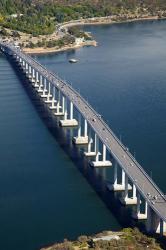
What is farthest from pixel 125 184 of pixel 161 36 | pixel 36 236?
pixel 161 36

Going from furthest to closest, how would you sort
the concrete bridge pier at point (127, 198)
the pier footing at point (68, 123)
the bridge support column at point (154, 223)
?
the pier footing at point (68, 123) → the concrete bridge pier at point (127, 198) → the bridge support column at point (154, 223)

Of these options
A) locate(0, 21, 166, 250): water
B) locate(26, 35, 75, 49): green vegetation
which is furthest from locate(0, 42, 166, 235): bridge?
locate(26, 35, 75, 49): green vegetation

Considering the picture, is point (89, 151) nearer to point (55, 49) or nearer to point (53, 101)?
point (53, 101)

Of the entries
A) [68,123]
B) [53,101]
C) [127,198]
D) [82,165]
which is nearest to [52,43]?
[53,101]

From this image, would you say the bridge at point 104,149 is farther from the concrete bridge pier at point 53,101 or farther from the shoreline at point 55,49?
the shoreline at point 55,49

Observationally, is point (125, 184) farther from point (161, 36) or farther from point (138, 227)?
point (161, 36)

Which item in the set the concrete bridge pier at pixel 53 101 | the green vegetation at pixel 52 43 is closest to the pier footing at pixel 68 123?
the concrete bridge pier at pixel 53 101
